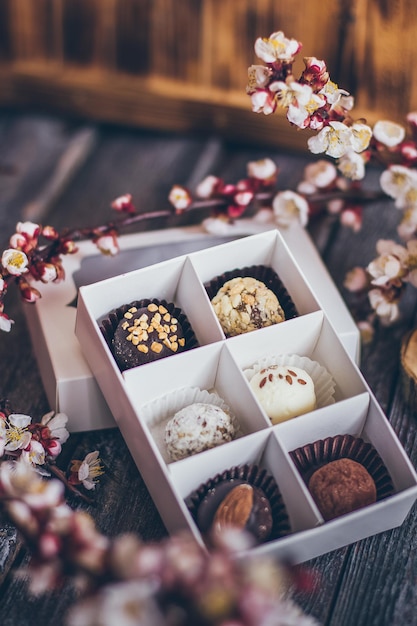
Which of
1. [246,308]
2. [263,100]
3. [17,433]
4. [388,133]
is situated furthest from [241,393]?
[388,133]

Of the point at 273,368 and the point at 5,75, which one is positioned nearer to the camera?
the point at 273,368

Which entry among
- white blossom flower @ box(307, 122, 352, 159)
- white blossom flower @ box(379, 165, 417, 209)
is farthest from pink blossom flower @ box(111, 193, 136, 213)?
white blossom flower @ box(379, 165, 417, 209)

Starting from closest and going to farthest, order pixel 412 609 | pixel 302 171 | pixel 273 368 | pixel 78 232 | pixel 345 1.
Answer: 1. pixel 412 609
2. pixel 273 368
3. pixel 78 232
4. pixel 345 1
5. pixel 302 171

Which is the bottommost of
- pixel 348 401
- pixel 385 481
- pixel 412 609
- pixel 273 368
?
pixel 412 609

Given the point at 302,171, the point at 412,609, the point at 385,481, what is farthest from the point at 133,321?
the point at 302,171

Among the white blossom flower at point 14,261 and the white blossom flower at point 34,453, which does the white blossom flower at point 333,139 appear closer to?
the white blossom flower at point 14,261

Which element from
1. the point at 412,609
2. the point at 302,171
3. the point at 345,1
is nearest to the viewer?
the point at 412,609

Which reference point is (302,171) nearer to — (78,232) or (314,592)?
(78,232)

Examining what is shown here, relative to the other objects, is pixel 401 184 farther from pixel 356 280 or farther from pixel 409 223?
pixel 356 280
